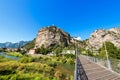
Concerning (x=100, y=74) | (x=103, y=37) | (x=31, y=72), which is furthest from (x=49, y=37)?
(x=100, y=74)

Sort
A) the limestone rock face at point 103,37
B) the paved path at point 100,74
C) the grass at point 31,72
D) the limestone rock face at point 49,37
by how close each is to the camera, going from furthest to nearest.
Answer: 1. the limestone rock face at point 49,37
2. the limestone rock face at point 103,37
3. the grass at point 31,72
4. the paved path at point 100,74

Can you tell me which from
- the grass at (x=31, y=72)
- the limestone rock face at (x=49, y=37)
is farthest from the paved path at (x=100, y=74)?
the limestone rock face at (x=49, y=37)

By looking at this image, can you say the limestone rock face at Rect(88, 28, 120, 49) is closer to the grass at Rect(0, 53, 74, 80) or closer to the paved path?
the grass at Rect(0, 53, 74, 80)

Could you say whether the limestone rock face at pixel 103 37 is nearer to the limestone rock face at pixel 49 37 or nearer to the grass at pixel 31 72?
the limestone rock face at pixel 49 37

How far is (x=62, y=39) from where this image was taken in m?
159

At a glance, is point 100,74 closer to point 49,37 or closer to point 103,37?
point 103,37

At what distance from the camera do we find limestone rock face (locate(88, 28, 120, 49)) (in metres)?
114

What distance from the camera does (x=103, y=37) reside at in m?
119

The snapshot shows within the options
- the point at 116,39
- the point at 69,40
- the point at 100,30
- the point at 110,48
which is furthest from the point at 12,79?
the point at 69,40

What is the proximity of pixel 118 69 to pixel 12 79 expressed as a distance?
12986 mm

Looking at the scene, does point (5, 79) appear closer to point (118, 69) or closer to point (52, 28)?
point (118, 69)

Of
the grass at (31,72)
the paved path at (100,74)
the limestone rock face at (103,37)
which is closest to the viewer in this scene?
the paved path at (100,74)

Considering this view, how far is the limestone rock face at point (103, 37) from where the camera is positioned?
4477 inches

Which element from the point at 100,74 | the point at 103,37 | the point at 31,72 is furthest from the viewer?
the point at 103,37
